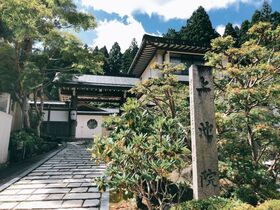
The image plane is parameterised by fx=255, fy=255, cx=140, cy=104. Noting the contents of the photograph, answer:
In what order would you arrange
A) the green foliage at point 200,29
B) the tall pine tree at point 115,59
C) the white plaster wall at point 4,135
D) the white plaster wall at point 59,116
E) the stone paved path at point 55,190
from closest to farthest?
the stone paved path at point 55,190
the white plaster wall at point 4,135
the white plaster wall at point 59,116
the green foliage at point 200,29
the tall pine tree at point 115,59

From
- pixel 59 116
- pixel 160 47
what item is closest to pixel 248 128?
pixel 160 47

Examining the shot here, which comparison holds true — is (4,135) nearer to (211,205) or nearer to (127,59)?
(211,205)

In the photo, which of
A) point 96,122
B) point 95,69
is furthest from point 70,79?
point 96,122

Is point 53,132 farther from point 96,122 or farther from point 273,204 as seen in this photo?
point 273,204

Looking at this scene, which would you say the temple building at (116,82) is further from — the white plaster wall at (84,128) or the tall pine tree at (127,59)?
the tall pine tree at (127,59)

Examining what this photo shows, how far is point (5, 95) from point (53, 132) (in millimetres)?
12170

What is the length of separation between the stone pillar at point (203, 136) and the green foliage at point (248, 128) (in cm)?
106

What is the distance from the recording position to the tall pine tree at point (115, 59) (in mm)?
53438

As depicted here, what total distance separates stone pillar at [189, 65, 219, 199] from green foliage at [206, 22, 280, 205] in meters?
1.06

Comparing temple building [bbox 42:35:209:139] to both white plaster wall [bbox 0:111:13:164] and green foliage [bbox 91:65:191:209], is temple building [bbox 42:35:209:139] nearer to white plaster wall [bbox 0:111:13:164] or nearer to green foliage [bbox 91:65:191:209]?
white plaster wall [bbox 0:111:13:164]

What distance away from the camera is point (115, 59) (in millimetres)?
58250

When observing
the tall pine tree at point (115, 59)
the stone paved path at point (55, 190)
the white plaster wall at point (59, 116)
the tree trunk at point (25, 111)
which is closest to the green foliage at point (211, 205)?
the stone paved path at point (55, 190)

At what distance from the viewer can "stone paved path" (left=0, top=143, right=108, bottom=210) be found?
6414mm

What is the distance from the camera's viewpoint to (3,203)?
647 cm
